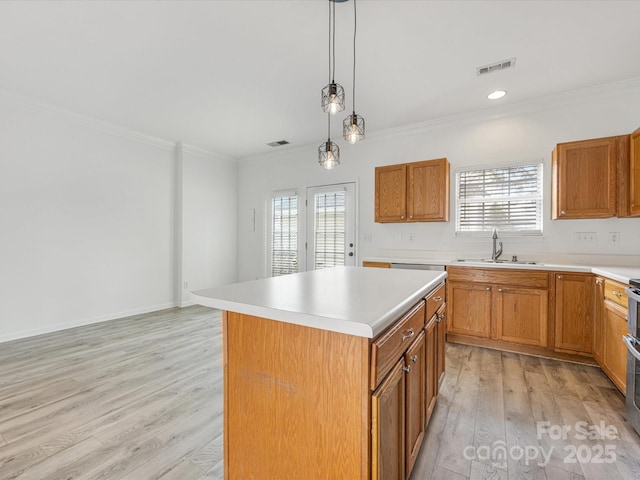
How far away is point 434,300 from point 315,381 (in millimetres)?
1079

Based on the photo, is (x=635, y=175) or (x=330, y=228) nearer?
(x=635, y=175)

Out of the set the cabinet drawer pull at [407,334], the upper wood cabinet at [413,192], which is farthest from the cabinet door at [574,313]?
the cabinet drawer pull at [407,334]

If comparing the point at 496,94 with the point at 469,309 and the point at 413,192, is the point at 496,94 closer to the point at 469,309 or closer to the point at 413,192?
the point at 413,192

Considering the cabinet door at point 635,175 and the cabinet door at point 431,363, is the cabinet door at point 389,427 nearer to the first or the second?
the cabinet door at point 431,363

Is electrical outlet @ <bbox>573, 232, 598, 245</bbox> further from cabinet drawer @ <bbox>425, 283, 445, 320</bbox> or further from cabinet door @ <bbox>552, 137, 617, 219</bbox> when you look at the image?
cabinet drawer @ <bbox>425, 283, 445, 320</bbox>

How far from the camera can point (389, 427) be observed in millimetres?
1093

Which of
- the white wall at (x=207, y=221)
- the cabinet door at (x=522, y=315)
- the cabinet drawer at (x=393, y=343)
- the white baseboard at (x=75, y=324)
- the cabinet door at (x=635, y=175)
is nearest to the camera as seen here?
the cabinet drawer at (x=393, y=343)

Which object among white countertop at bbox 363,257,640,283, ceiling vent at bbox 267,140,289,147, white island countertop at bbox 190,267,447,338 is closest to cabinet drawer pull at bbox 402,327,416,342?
white island countertop at bbox 190,267,447,338

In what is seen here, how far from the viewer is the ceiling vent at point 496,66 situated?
2.70 meters

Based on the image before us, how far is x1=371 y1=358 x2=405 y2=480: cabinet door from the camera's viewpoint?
0.95 meters

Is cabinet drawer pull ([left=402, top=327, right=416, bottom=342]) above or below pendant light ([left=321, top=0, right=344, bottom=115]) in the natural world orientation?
below

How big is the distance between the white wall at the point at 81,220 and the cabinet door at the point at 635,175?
560cm

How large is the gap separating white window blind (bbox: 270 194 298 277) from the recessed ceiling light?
10.4 feet

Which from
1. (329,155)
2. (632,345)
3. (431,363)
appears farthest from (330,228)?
(632,345)
